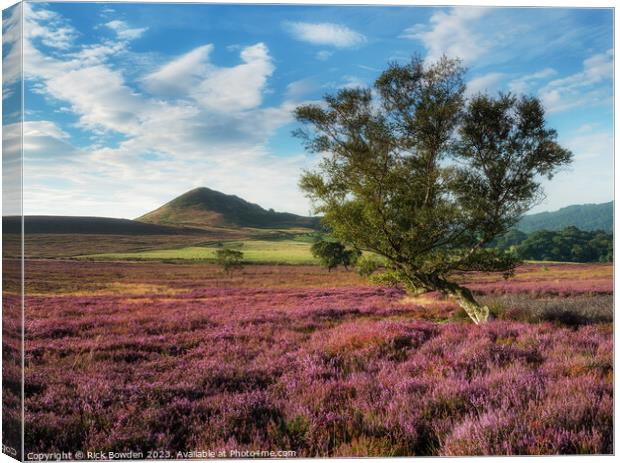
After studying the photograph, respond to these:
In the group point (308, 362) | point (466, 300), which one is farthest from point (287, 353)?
point (466, 300)

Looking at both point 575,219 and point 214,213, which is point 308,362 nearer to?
point 214,213

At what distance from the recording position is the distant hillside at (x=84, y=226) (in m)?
6.07

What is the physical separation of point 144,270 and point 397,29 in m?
6.62

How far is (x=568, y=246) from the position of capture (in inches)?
297

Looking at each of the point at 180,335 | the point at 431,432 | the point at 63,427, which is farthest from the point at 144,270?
the point at 431,432

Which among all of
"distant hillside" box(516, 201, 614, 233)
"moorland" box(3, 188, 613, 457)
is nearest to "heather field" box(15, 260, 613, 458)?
"moorland" box(3, 188, 613, 457)

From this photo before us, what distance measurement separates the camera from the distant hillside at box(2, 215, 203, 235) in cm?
607

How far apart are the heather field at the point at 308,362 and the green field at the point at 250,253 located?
209mm

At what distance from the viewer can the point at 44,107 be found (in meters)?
6.02

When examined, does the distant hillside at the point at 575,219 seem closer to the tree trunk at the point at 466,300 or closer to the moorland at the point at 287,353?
the moorland at the point at 287,353

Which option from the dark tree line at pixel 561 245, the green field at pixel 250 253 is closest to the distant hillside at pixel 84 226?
the green field at pixel 250 253

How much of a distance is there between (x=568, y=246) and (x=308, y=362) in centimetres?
563

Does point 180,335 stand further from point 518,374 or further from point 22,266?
point 518,374

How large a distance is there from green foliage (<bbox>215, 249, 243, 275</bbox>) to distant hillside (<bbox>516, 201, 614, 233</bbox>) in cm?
582
